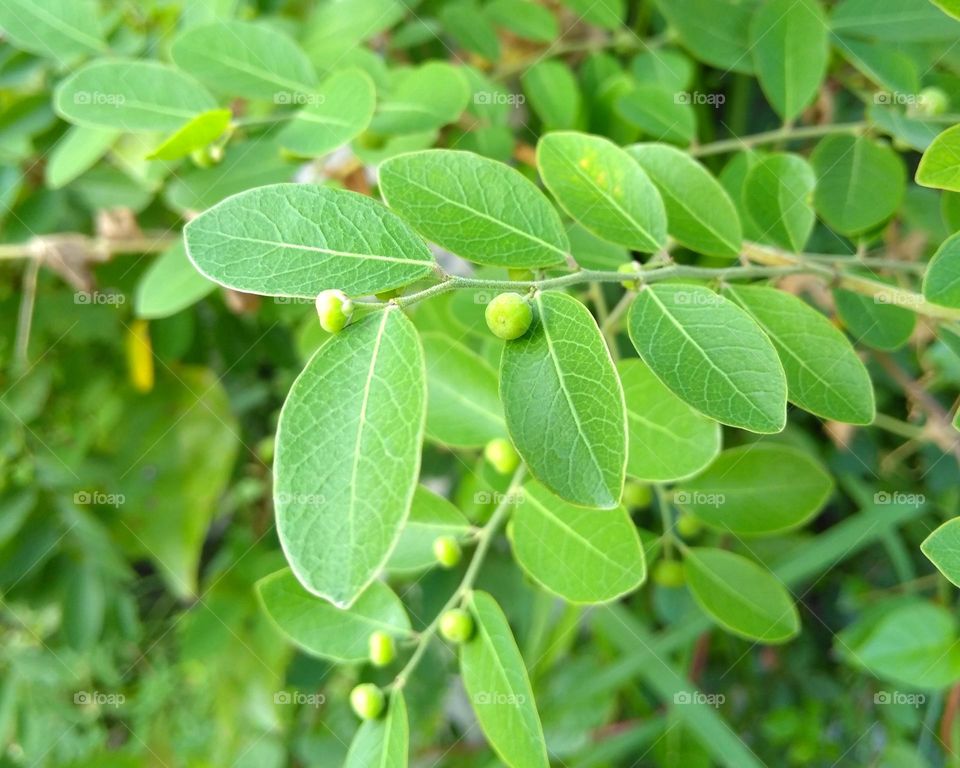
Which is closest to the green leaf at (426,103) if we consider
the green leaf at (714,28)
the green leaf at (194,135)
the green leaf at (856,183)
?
the green leaf at (194,135)

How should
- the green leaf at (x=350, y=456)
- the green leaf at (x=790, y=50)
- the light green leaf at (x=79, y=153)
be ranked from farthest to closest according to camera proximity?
the light green leaf at (x=79, y=153) < the green leaf at (x=790, y=50) < the green leaf at (x=350, y=456)

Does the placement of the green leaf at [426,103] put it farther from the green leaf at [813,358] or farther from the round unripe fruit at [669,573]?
the round unripe fruit at [669,573]

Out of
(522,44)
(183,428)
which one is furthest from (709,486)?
(183,428)

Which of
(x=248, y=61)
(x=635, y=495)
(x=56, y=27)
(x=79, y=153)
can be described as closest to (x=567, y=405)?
(x=635, y=495)

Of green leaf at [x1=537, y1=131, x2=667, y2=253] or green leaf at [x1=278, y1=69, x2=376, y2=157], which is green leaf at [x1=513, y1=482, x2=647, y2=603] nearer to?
green leaf at [x1=537, y1=131, x2=667, y2=253]

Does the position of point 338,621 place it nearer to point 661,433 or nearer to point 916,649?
point 661,433

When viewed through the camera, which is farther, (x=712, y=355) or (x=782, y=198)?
(x=782, y=198)

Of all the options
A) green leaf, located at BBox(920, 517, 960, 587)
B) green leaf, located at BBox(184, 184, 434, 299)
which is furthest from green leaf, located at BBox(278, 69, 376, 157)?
green leaf, located at BBox(920, 517, 960, 587)
